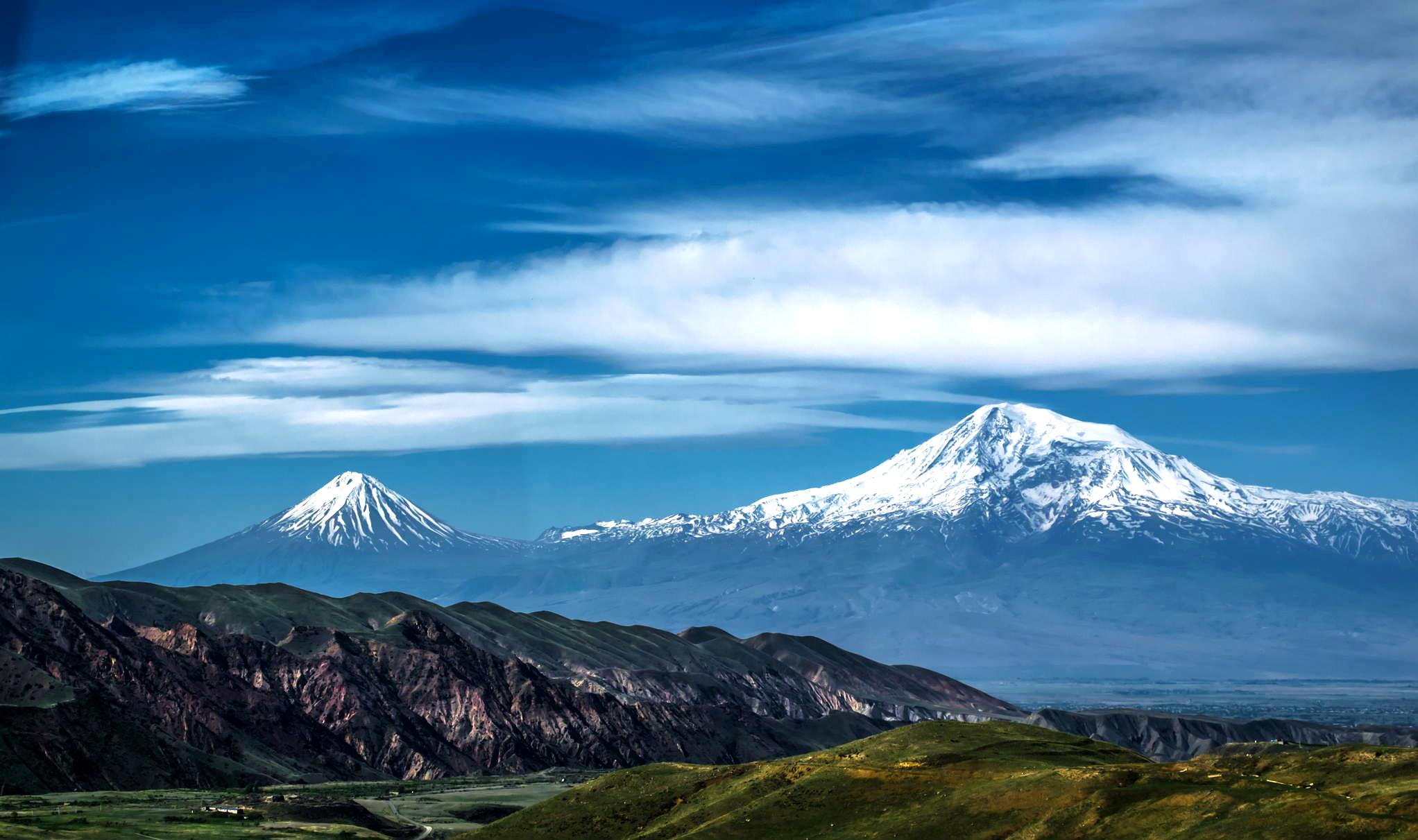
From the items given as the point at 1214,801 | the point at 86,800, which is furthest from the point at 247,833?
the point at 1214,801

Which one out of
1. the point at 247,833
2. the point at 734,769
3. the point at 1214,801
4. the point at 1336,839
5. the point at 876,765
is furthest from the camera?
the point at 247,833

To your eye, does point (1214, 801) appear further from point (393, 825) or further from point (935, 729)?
point (393, 825)

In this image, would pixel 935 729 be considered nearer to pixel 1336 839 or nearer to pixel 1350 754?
pixel 1350 754

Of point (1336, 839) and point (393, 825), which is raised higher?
point (1336, 839)

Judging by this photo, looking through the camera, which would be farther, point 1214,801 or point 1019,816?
point 1019,816

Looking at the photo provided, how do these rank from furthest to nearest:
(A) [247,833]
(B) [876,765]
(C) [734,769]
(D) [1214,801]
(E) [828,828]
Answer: (A) [247,833] < (C) [734,769] < (B) [876,765] < (E) [828,828] < (D) [1214,801]

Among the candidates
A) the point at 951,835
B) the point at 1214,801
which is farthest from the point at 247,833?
the point at 1214,801
